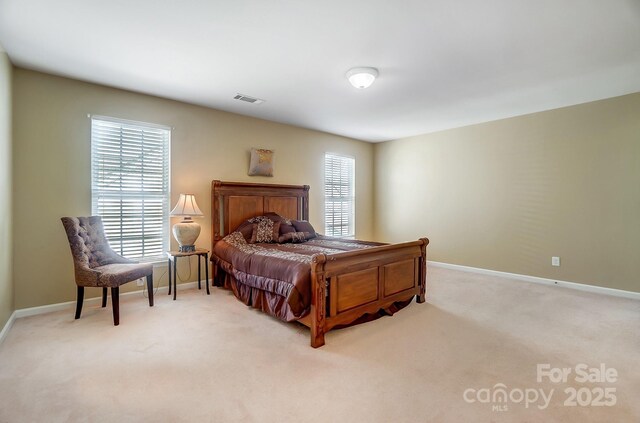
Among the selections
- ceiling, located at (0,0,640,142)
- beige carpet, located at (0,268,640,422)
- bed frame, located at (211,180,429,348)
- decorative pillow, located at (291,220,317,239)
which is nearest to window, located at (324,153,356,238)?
decorative pillow, located at (291,220,317,239)

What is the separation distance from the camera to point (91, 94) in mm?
3504

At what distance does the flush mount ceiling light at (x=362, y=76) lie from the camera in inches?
122

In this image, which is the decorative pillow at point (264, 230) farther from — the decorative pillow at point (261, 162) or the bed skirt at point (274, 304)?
the decorative pillow at point (261, 162)

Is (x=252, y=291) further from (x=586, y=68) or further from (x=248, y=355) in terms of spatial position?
(x=586, y=68)

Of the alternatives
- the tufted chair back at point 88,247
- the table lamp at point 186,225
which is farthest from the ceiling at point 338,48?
the tufted chair back at point 88,247

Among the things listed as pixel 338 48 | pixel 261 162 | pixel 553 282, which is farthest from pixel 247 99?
pixel 553 282

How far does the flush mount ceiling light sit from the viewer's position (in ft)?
10.2

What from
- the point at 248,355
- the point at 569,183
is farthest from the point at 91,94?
the point at 569,183

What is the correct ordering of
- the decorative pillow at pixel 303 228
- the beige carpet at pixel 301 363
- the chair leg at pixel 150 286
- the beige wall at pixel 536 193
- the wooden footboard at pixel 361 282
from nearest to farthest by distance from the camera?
the beige carpet at pixel 301 363 → the wooden footboard at pixel 361 282 → the chair leg at pixel 150 286 → the beige wall at pixel 536 193 → the decorative pillow at pixel 303 228

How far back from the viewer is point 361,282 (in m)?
2.93

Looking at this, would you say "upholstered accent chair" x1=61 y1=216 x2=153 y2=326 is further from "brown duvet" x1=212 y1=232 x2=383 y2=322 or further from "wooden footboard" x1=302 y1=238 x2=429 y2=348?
"wooden footboard" x1=302 y1=238 x2=429 y2=348

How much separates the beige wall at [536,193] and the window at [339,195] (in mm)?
1050

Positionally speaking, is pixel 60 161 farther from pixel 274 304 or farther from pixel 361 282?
pixel 361 282

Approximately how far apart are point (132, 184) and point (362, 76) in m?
2.99
